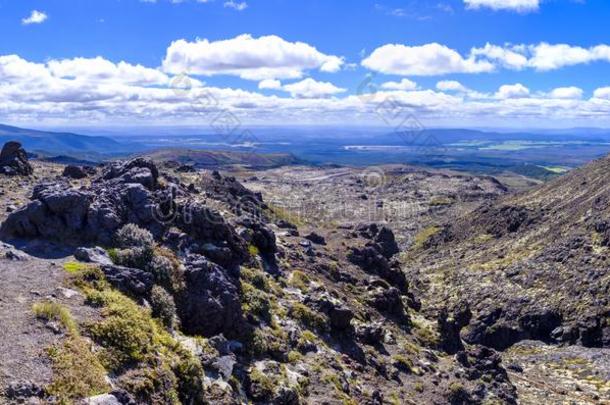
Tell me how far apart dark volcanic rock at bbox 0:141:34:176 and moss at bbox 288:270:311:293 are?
31.4 metres

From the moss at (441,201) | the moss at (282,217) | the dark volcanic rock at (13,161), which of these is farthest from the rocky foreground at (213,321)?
the moss at (441,201)

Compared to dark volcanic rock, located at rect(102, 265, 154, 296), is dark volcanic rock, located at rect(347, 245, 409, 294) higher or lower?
lower

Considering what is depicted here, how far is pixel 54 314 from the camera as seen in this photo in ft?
53.7

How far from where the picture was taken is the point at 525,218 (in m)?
77.6

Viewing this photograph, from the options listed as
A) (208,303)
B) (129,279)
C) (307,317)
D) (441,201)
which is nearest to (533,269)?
(307,317)

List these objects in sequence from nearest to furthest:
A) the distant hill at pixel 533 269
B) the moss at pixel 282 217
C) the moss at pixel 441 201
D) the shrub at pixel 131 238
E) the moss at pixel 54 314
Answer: the moss at pixel 54 314 < the shrub at pixel 131 238 < the distant hill at pixel 533 269 < the moss at pixel 282 217 < the moss at pixel 441 201

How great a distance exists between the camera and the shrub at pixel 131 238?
928 inches

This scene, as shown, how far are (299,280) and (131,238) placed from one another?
13.7m

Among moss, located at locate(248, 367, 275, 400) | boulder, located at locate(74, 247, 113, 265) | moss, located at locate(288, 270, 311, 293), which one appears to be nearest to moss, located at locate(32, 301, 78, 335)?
boulder, located at locate(74, 247, 113, 265)

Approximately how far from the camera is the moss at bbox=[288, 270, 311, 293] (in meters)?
34.1

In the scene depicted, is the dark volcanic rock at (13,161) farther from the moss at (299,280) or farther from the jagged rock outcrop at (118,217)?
the moss at (299,280)

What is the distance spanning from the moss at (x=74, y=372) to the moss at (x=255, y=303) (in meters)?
10.7

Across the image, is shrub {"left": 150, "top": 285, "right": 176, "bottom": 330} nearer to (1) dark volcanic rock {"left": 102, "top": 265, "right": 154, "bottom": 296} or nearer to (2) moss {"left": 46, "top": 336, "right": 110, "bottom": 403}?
(1) dark volcanic rock {"left": 102, "top": 265, "right": 154, "bottom": 296}

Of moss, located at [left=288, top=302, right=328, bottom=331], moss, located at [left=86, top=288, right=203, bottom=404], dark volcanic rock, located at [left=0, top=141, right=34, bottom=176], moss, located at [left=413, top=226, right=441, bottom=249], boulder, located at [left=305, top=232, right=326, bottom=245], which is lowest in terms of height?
moss, located at [left=413, top=226, right=441, bottom=249]
